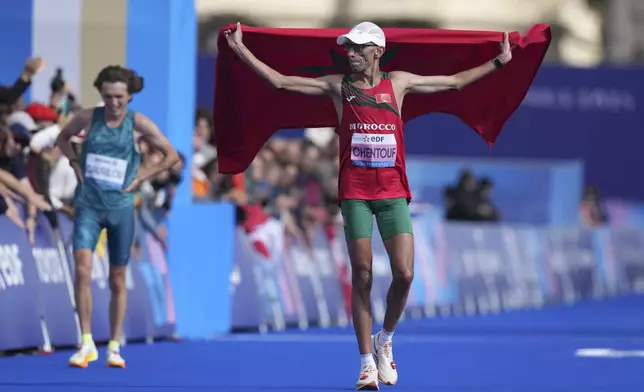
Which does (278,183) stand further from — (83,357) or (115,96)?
(83,357)

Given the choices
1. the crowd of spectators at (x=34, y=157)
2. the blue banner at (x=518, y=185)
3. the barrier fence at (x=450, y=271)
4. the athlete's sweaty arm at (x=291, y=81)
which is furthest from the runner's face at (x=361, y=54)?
the blue banner at (x=518, y=185)

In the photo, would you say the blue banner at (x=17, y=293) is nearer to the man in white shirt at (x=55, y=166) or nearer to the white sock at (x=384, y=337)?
the man in white shirt at (x=55, y=166)

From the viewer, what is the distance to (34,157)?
1468 centimetres

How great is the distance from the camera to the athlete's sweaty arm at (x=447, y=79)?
11273 millimetres

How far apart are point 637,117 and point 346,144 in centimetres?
1983

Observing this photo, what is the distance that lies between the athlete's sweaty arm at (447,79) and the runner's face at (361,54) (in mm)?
339

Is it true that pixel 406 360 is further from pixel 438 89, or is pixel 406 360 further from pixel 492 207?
pixel 492 207

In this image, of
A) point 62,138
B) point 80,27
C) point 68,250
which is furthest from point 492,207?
point 62,138

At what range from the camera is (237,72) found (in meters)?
12.6

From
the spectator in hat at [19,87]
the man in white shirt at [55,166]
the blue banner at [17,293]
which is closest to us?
the blue banner at [17,293]

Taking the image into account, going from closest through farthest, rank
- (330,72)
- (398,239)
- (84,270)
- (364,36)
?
(364,36) → (398,239) → (330,72) → (84,270)

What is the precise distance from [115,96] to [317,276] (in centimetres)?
767

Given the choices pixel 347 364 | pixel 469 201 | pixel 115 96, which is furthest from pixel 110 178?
pixel 469 201

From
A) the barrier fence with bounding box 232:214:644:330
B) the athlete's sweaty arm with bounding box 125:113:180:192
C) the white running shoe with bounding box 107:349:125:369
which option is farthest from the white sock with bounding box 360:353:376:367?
the barrier fence with bounding box 232:214:644:330
